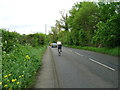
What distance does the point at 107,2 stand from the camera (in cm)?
1547

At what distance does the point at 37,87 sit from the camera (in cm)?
504

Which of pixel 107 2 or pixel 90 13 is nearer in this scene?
pixel 107 2

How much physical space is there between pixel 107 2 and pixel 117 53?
596 cm

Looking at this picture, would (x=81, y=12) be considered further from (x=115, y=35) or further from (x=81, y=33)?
(x=115, y=35)

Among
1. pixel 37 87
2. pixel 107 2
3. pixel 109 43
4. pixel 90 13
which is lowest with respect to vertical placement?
pixel 37 87

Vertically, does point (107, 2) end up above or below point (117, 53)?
above

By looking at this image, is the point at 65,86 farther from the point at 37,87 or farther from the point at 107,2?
the point at 107,2

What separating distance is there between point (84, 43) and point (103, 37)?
16.9 m

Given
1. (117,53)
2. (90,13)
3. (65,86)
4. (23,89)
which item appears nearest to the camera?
(23,89)

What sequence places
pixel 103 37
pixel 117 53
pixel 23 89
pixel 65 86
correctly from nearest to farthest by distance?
pixel 23 89 < pixel 65 86 < pixel 117 53 < pixel 103 37

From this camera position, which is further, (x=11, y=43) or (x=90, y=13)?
(x=90, y=13)

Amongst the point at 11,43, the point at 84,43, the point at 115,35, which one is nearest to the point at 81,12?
the point at 84,43

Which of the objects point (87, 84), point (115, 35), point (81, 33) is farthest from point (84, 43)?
point (87, 84)

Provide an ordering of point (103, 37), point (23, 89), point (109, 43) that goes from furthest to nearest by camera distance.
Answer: point (109, 43) < point (103, 37) < point (23, 89)
